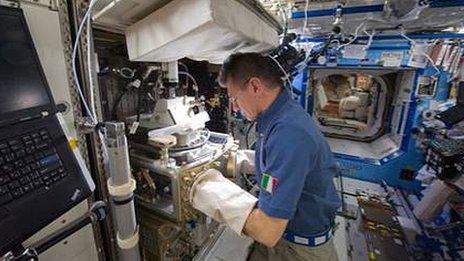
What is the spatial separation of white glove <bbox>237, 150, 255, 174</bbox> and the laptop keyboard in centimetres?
138

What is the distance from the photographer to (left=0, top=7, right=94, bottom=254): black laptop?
0.65 metres

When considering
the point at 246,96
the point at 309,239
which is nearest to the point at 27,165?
the point at 246,96

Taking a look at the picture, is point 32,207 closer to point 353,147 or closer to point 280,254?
point 280,254

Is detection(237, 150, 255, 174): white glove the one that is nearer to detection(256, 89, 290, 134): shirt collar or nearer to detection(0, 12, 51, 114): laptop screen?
detection(256, 89, 290, 134): shirt collar

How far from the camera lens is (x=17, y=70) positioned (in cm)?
→ 73

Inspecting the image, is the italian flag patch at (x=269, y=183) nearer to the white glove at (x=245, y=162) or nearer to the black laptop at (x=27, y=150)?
the black laptop at (x=27, y=150)

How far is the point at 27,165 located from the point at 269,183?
879 millimetres

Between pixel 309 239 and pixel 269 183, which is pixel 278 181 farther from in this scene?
pixel 309 239

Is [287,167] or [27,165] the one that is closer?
[27,165]

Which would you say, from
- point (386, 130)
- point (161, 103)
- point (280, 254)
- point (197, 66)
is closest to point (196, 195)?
point (280, 254)

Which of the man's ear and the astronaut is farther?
the man's ear

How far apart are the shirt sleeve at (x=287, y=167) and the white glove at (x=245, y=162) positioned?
883 mm

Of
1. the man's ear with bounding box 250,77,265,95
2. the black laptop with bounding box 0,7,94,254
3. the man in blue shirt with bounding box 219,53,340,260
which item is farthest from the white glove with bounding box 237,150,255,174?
the black laptop with bounding box 0,7,94,254

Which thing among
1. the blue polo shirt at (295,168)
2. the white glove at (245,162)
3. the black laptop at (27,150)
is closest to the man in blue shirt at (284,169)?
the blue polo shirt at (295,168)
